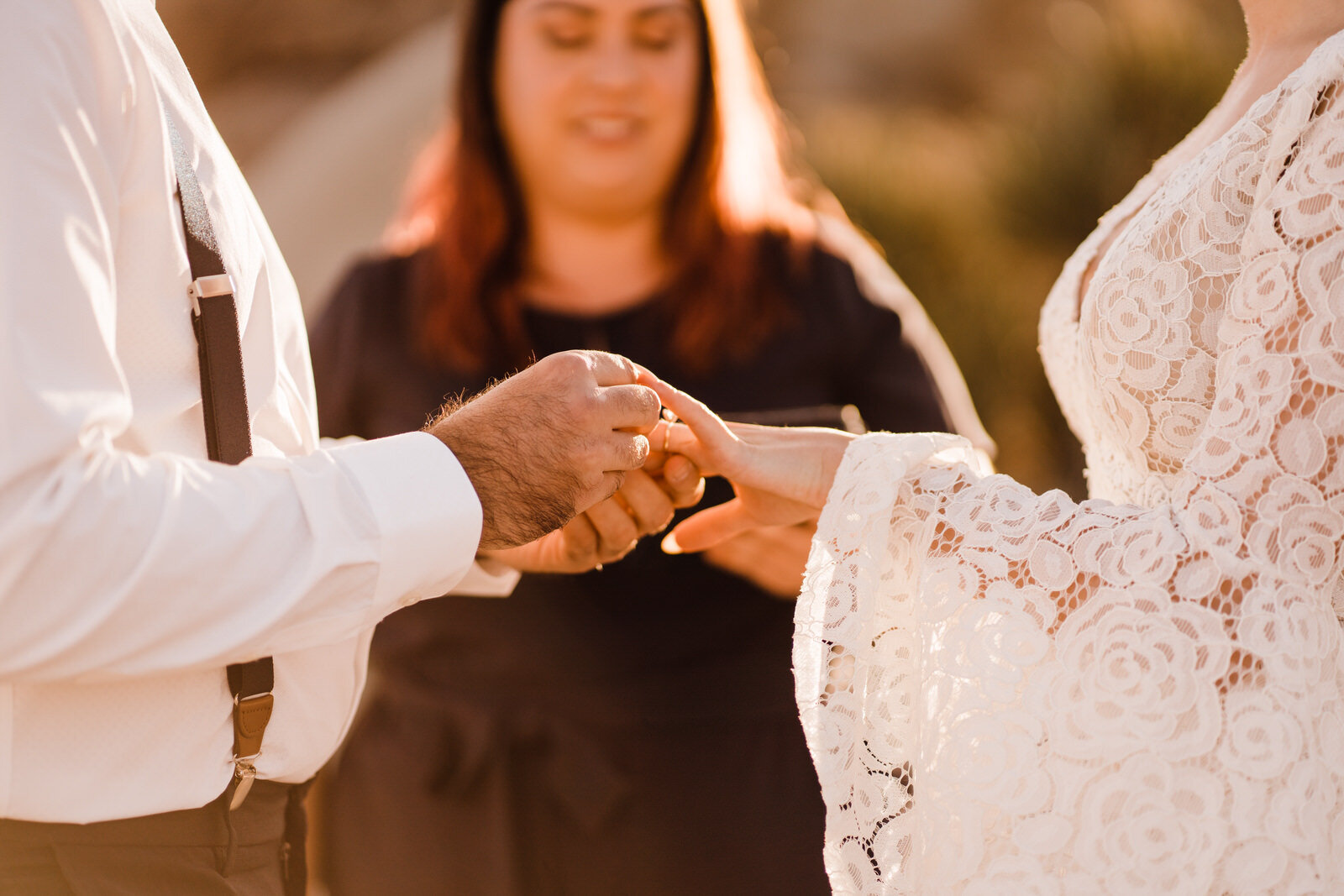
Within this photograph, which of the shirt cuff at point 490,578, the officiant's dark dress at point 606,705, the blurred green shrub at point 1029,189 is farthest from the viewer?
the blurred green shrub at point 1029,189

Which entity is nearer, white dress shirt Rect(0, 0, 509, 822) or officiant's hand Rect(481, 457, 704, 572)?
white dress shirt Rect(0, 0, 509, 822)

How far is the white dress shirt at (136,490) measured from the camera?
33.0 inches

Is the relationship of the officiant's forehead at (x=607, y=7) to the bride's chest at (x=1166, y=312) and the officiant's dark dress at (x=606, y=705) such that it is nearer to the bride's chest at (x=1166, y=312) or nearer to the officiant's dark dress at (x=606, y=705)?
the officiant's dark dress at (x=606, y=705)

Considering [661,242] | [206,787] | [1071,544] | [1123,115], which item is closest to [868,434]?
[1071,544]

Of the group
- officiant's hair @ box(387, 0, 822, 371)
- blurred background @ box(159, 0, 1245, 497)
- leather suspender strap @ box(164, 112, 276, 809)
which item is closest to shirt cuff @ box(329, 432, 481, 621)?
leather suspender strap @ box(164, 112, 276, 809)

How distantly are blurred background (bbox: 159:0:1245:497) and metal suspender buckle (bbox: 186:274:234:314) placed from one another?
3.71 m

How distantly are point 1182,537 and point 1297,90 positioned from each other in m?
0.46

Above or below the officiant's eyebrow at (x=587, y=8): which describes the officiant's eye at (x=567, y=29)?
below

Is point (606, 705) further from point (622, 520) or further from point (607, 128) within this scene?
point (607, 128)

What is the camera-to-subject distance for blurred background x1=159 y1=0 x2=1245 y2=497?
15.6 feet

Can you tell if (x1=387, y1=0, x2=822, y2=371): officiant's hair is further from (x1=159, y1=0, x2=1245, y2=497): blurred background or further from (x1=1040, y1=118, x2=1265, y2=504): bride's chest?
(x1=159, y1=0, x2=1245, y2=497): blurred background

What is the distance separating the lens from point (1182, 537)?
1.05m

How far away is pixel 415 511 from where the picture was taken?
3.30ft

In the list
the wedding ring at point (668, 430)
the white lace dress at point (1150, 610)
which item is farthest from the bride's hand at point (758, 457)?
Answer: the white lace dress at point (1150, 610)
